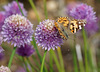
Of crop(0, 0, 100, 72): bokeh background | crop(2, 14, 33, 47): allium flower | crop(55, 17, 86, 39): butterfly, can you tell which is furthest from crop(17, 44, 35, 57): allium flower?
crop(0, 0, 100, 72): bokeh background

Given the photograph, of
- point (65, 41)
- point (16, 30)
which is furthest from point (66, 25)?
point (65, 41)

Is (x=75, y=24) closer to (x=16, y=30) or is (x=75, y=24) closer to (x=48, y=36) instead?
(x=48, y=36)

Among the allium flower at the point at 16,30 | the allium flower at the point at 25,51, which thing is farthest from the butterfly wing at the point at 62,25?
the allium flower at the point at 25,51

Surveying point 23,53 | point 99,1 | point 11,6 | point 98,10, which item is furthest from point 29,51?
point 99,1

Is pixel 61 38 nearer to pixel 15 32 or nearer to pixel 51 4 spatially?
pixel 15 32

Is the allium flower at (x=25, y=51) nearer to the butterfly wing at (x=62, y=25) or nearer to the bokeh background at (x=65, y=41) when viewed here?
A: the butterfly wing at (x=62, y=25)

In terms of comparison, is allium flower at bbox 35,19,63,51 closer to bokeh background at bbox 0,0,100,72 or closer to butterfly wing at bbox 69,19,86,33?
butterfly wing at bbox 69,19,86,33
